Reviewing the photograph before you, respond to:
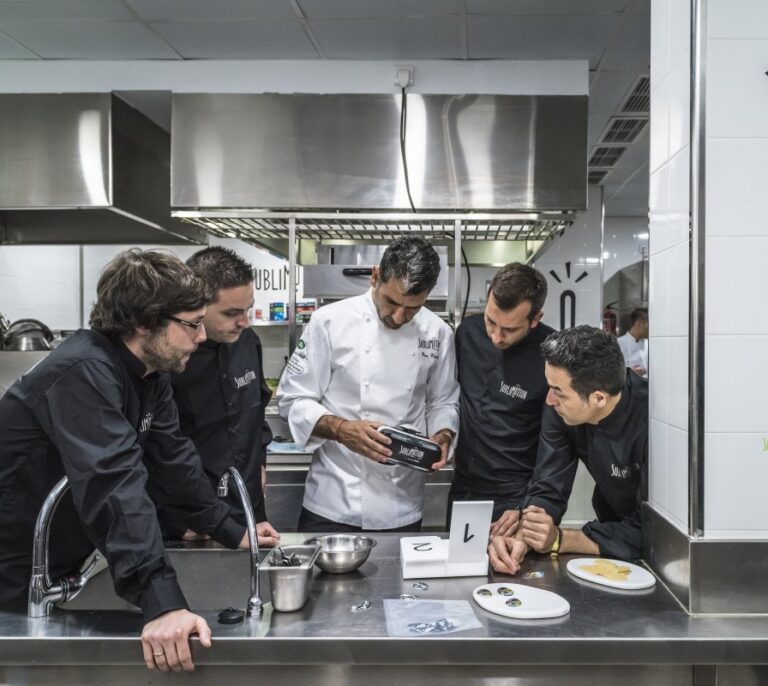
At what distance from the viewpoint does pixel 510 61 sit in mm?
3229

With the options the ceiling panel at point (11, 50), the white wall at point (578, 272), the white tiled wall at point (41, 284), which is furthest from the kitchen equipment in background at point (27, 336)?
the white wall at point (578, 272)

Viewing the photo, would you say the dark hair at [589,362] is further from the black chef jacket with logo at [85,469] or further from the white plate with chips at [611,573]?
the black chef jacket with logo at [85,469]

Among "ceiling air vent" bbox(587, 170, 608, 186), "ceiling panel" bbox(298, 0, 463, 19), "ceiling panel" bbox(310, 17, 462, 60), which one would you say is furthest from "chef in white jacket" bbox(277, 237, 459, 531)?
"ceiling air vent" bbox(587, 170, 608, 186)

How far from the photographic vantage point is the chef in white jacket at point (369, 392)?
6.67ft

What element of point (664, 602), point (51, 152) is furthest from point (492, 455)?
point (51, 152)

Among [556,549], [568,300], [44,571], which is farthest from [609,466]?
[568,300]

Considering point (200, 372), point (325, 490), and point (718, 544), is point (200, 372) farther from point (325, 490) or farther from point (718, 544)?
point (718, 544)

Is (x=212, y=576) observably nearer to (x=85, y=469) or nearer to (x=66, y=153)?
(x=85, y=469)

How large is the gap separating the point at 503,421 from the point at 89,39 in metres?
2.73

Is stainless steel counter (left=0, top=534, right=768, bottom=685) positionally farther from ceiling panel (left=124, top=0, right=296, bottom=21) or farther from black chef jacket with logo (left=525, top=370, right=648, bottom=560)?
ceiling panel (left=124, top=0, right=296, bottom=21)

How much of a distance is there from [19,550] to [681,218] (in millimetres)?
1579

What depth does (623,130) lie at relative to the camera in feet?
14.1

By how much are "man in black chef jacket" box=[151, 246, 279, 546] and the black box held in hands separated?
0.50 meters

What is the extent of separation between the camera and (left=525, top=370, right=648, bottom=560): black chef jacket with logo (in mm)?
1584
